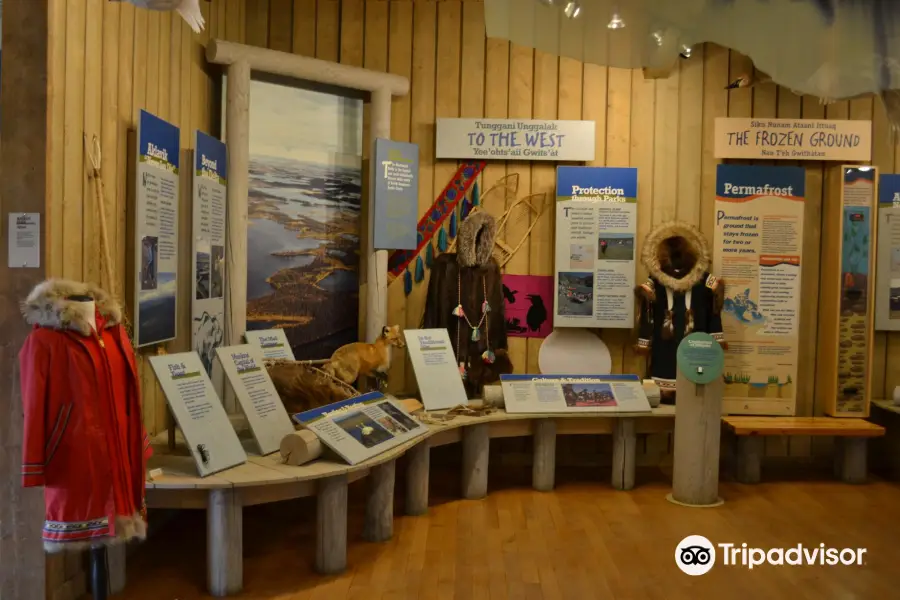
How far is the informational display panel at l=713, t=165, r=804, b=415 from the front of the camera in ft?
19.1

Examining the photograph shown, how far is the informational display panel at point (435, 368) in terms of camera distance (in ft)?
16.9

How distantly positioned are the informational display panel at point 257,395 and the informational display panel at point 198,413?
0.19 m

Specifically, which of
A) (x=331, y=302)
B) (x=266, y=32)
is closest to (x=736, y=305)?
(x=331, y=302)

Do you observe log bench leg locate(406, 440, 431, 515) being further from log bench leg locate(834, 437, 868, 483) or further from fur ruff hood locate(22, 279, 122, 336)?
log bench leg locate(834, 437, 868, 483)

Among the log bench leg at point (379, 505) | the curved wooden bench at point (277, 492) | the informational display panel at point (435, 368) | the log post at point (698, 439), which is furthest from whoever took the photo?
the informational display panel at point (435, 368)

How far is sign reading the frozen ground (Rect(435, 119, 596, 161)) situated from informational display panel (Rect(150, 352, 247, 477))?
280 centimetres

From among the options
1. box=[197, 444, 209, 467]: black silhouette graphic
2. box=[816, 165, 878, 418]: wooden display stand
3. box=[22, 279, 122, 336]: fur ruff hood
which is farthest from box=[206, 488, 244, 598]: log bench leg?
box=[816, 165, 878, 418]: wooden display stand

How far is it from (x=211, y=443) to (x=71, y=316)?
38.3 inches

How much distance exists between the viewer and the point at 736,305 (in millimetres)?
5832

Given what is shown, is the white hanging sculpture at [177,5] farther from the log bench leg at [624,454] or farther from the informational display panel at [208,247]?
the log bench leg at [624,454]

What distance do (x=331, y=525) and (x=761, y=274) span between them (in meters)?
3.72

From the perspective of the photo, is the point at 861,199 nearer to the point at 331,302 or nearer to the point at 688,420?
the point at 688,420

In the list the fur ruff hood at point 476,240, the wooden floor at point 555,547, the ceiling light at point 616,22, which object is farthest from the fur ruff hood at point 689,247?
the ceiling light at point 616,22

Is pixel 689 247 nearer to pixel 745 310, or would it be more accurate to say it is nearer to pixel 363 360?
pixel 745 310
